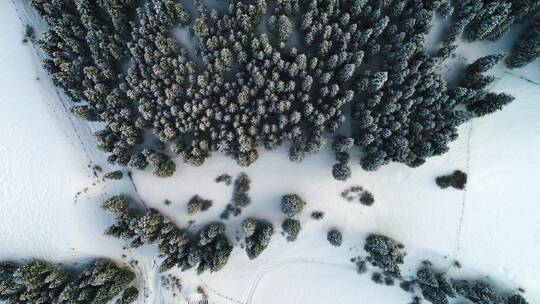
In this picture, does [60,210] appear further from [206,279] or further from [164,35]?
[164,35]

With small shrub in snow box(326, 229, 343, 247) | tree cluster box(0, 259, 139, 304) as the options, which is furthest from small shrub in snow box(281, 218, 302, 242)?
tree cluster box(0, 259, 139, 304)

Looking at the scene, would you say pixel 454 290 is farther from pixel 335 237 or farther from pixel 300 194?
pixel 300 194

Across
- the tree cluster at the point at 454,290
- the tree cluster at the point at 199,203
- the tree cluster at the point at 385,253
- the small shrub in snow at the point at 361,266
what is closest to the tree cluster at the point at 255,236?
the tree cluster at the point at 199,203

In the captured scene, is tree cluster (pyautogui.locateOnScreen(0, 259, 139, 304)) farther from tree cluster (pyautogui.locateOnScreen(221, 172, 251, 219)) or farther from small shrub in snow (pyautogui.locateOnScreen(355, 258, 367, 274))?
small shrub in snow (pyautogui.locateOnScreen(355, 258, 367, 274))

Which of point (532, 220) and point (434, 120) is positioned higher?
point (434, 120)

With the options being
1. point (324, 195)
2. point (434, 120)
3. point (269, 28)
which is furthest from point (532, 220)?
point (269, 28)

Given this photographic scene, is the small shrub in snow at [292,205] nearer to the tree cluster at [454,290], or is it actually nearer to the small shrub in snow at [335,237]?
the small shrub in snow at [335,237]

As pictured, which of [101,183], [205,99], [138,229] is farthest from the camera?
[101,183]
